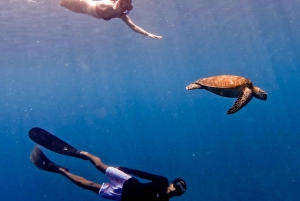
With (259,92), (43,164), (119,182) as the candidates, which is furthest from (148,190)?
(43,164)

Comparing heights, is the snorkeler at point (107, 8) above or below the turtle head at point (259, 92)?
above

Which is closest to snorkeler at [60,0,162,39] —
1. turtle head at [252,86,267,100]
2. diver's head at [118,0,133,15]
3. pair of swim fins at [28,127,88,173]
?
diver's head at [118,0,133,15]

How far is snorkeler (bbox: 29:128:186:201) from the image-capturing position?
6039 mm

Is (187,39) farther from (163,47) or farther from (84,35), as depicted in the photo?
(84,35)

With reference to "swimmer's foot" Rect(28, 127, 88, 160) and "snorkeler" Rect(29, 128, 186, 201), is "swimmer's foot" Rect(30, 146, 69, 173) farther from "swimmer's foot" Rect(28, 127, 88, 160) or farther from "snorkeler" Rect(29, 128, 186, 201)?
"swimmer's foot" Rect(28, 127, 88, 160)

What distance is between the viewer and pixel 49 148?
8.75m

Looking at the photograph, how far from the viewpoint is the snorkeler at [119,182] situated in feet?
19.8

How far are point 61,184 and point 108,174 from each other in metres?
17.6

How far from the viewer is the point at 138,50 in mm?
36781

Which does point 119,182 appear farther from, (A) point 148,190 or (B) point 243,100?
(B) point 243,100

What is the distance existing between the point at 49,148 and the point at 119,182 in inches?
122

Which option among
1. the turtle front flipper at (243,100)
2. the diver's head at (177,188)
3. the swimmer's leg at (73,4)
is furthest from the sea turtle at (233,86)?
the swimmer's leg at (73,4)

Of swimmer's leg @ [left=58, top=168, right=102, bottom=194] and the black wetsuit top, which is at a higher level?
the black wetsuit top

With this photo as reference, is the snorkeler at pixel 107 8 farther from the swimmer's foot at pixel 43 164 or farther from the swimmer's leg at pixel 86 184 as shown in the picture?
the swimmer's foot at pixel 43 164
